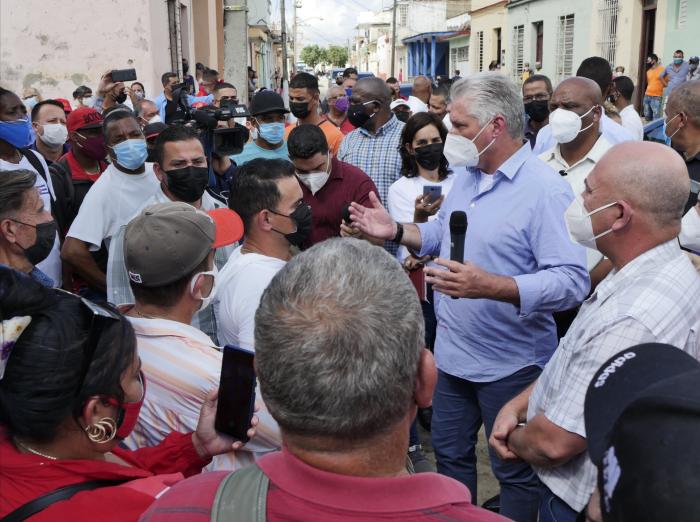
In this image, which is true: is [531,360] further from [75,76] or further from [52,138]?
[75,76]

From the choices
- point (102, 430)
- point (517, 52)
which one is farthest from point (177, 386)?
point (517, 52)

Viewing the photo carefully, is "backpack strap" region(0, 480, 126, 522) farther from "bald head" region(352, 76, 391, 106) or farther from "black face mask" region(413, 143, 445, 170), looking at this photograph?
"bald head" region(352, 76, 391, 106)

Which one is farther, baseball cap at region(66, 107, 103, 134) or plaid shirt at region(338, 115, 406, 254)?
plaid shirt at region(338, 115, 406, 254)

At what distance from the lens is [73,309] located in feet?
5.46

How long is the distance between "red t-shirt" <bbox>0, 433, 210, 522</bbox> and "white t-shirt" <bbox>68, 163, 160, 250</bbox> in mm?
2333

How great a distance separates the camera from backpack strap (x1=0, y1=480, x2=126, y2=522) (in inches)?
56.7

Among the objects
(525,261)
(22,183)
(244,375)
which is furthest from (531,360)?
(22,183)

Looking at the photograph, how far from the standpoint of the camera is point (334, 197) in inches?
177

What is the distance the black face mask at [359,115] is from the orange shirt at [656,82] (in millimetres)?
15753

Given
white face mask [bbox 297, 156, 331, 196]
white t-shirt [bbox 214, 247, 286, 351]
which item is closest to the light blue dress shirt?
white face mask [bbox 297, 156, 331, 196]

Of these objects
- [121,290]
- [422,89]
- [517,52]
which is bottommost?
[121,290]

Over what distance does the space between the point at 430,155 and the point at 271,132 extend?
151 centimetres

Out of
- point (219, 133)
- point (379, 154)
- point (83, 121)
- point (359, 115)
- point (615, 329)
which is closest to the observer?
point (615, 329)

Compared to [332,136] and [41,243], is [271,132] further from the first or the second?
[41,243]
